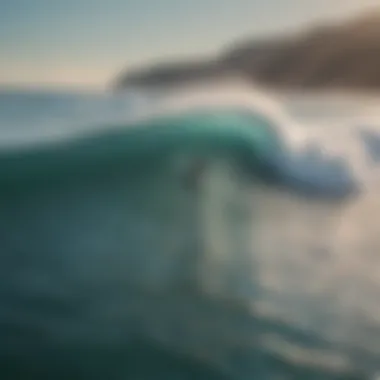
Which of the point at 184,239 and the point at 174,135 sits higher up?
the point at 174,135

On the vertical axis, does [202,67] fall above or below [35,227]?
above

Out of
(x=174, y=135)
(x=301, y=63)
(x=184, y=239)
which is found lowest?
(x=184, y=239)

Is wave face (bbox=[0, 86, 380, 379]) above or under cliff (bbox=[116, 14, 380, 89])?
under

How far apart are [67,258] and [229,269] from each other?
30 cm

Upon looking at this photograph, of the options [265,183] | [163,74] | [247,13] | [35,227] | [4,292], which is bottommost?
[4,292]

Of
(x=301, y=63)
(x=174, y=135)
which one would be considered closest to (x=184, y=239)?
(x=174, y=135)

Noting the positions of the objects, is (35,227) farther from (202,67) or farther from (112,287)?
(202,67)

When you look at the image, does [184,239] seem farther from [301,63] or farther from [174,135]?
[301,63]

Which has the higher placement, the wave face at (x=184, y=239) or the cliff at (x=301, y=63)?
the cliff at (x=301, y=63)

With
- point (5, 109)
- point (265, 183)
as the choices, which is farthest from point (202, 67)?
point (5, 109)

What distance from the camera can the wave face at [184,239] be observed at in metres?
1.21

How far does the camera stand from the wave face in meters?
1.21

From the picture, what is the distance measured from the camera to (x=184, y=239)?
125 cm

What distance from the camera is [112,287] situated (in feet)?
3.99
